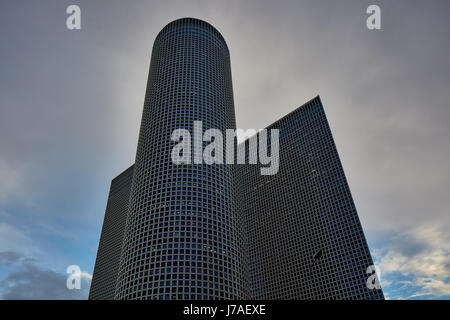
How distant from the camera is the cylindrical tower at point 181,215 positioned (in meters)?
119

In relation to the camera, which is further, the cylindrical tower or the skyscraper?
the skyscraper

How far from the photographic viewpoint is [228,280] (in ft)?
415

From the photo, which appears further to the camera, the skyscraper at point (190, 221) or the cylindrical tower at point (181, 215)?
the skyscraper at point (190, 221)

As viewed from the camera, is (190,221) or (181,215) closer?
(190,221)

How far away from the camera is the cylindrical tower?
119m

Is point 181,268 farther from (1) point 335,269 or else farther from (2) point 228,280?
(1) point 335,269

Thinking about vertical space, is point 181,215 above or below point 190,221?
above

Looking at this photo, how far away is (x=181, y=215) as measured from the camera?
13450 centimetres

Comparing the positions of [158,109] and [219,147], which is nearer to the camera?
[219,147]

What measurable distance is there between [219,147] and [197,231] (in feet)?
171
